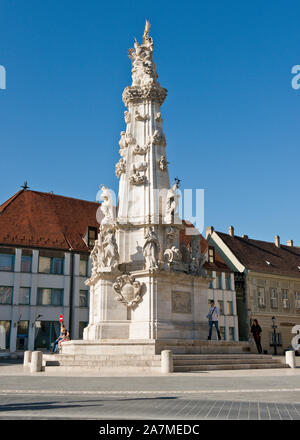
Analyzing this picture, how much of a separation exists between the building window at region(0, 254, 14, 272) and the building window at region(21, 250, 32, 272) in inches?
34.2

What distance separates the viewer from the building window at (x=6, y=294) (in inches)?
1524

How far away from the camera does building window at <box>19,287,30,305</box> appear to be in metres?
39.3

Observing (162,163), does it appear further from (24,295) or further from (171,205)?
(24,295)

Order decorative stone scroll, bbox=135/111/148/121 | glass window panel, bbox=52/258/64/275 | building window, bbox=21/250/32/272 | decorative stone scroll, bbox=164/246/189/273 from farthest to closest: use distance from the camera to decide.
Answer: glass window panel, bbox=52/258/64/275
building window, bbox=21/250/32/272
decorative stone scroll, bbox=135/111/148/121
decorative stone scroll, bbox=164/246/189/273

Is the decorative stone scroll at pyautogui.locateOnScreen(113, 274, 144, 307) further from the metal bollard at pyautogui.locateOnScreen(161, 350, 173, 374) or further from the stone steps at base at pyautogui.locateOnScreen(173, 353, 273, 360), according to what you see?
the metal bollard at pyautogui.locateOnScreen(161, 350, 173, 374)

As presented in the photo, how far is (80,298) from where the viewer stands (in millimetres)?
41500

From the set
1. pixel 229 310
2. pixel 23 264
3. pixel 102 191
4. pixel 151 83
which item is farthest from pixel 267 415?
pixel 229 310

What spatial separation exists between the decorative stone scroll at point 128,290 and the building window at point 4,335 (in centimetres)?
2120

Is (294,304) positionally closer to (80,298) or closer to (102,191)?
(80,298)

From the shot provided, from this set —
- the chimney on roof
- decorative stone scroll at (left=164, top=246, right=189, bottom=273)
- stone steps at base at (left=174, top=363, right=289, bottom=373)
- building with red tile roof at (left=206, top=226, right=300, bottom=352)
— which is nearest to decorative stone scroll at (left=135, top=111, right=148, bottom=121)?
decorative stone scroll at (left=164, top=246, right=189, bottom=273)

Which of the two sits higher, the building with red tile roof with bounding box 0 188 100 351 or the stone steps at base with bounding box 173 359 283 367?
the building with red tile roof with bounding box 0 188 100 351

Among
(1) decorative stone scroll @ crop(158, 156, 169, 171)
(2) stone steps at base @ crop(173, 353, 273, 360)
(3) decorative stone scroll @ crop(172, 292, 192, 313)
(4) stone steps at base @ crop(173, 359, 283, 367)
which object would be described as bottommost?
(4) stone steps at base @ crop(173, 359, 283, 367)

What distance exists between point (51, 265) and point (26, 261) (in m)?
2.13

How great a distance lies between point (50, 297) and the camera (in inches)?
1590
